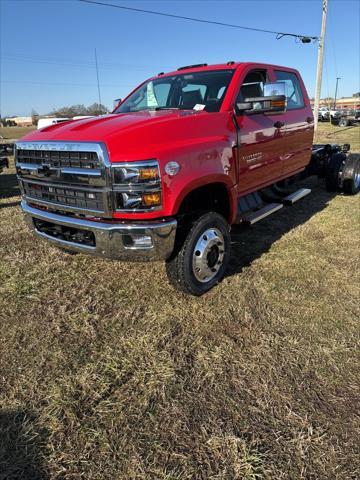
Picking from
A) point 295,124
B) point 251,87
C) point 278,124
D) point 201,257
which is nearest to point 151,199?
point 201,257

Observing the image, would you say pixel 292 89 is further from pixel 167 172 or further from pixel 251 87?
pixel 167 172

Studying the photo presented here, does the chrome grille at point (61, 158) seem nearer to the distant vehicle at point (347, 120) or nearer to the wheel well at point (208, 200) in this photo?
the wheel well at point (208, 200)

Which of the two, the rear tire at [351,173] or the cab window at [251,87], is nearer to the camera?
the cab window at [251,87]

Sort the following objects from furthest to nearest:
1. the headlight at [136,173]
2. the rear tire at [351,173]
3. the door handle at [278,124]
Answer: the rear tire at [351,173] → the door handle at [278,124] → the headlight at [136,173]

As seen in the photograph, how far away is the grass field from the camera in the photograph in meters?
1.96

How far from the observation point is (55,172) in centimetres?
316

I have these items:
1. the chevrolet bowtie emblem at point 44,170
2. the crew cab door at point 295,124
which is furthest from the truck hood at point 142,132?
the crew cab door at point 295,124

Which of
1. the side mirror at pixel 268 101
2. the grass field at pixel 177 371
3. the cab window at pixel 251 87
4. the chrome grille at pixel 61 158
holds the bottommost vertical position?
the grass field at pixel 177 371

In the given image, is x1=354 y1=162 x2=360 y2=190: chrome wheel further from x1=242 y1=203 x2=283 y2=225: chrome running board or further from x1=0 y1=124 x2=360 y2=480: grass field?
x1=0 y1=124 x2=360 y2=480: grass field

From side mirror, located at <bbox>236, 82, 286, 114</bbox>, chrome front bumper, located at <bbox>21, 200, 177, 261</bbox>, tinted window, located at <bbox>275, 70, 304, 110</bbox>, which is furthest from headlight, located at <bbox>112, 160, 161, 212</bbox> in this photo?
tinted window, located at <bbox>275, 70, 304, 110</bbox>

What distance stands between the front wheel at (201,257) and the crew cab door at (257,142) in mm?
731

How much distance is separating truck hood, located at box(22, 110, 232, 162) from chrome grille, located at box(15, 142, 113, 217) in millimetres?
91

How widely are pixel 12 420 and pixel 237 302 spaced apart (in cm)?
205

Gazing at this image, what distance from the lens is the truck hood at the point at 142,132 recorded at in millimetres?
2805
